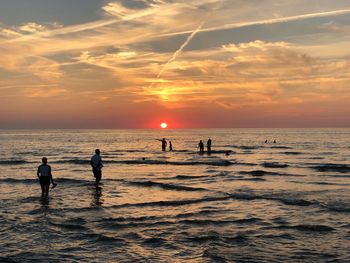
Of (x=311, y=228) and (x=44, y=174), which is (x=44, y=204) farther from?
(x=311, y=228)

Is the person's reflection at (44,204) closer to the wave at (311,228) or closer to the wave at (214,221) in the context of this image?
the wave at (214,221)

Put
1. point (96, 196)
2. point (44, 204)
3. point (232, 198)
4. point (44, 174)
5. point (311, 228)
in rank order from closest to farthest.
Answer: point (311, 228) < point (44, 204) < point (44, 174) < point (232, 198) < point (96, 196)

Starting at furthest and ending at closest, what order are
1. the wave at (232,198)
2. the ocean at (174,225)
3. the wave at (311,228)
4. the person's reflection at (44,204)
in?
1. the wave at (232,198)
2. the person's reflection at (44,204)
3. the wave at (311,228)
4. the ocean at (174,225)

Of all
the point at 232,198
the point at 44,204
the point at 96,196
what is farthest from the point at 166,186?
the point at 44,204

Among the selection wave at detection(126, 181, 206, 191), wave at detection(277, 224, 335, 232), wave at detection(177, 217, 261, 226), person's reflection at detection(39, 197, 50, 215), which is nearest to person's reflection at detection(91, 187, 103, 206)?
person's reflection at detection(39, 197, 50, 215)

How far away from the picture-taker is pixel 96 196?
19406mm

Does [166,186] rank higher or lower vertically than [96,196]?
lower

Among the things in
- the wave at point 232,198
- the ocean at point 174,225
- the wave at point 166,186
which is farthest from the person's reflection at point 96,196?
the wave at point 166,186

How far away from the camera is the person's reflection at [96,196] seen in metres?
17.4

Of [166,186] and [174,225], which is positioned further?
[166,186]

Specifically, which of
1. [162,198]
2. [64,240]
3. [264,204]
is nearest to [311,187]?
[264,204]

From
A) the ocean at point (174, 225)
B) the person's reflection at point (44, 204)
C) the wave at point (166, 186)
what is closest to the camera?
the ocean at point (174, 225)

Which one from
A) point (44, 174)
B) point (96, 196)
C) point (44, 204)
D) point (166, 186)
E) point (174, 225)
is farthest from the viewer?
point (166, 186)

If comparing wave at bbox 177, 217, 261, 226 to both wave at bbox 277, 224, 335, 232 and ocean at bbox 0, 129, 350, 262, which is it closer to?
ocean at bbox 0, 129, 350, 262
